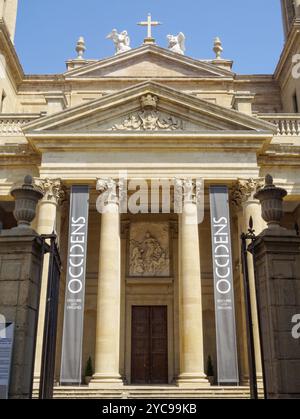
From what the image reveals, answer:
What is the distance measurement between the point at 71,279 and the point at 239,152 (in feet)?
28.1

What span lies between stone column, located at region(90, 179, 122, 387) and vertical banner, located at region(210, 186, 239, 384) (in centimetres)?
378

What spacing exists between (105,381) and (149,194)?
796 centimetres

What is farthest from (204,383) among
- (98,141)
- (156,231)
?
(98,141)

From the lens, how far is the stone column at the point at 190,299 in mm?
17422

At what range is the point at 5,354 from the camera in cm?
754

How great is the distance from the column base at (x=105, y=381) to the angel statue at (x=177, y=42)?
20.2 metres

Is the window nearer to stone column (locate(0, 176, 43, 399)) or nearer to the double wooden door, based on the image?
the double wooden door

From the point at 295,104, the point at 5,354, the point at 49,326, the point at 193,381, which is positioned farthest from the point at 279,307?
the point at 295,104

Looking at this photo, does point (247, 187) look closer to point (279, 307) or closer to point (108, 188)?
point (108, 188)

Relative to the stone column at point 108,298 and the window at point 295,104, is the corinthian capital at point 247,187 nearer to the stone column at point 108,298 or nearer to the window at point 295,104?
the stone column at point 108,298
